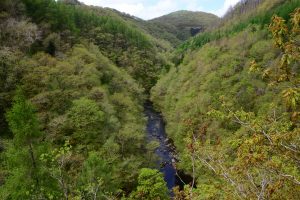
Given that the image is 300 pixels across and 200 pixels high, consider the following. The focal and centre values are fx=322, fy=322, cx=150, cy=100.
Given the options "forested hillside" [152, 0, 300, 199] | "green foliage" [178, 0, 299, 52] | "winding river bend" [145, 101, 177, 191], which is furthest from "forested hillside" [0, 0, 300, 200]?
"green foliage" [178, 0, 299, 52]

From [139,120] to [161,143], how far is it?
21.8 feet

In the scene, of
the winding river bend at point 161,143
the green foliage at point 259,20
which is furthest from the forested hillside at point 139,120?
the green foliage at point 259,20

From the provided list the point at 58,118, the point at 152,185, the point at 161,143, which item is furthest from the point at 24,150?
the point at 161,143

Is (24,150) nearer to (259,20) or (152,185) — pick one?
(152,185)

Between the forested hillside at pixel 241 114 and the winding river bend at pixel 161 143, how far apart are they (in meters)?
2.18

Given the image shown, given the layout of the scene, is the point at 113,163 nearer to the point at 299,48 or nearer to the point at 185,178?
the point at 185,178

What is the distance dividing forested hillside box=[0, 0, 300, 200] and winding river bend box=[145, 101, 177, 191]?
286 millimetres

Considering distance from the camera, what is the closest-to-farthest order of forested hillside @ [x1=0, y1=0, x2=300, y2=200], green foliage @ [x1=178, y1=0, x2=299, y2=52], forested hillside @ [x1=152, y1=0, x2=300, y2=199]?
forested hillside @ [x1=152, y1=0, x2=300, y2=199]
forested hillside @ [x1=0, y1=0, x2=300, y2=200]
green foliage @ [x1=178, y1=0, x2=299, y2=52]

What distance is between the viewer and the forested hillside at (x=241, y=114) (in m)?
6.94

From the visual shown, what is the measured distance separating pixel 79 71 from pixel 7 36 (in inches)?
575

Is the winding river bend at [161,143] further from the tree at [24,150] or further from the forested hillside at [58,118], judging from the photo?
the tree at [24,150]

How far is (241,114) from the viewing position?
30.8 feet

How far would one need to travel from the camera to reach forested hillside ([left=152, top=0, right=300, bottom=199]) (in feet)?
22.8

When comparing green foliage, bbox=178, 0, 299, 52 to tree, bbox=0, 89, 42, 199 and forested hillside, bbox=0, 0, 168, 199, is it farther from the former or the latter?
tree, bbox=0, 89, 42, 199
